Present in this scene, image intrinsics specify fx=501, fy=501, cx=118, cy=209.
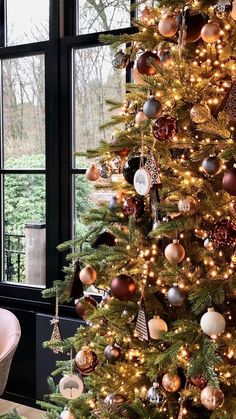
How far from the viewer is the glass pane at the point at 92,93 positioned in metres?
2.96

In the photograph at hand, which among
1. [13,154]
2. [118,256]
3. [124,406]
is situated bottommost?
[124,406]

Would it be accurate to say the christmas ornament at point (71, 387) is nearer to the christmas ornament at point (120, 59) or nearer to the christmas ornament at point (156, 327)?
the christmas ornament at point (156, 327)

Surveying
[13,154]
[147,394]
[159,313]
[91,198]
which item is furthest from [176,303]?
[13,154]

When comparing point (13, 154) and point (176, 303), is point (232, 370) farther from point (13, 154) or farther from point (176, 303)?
point (13, 154)

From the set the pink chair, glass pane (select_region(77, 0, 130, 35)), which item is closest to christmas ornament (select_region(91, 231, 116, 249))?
the pink chair

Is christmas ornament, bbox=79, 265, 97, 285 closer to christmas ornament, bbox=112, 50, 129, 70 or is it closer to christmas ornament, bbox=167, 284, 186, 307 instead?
christmas ornament, bbox=167, 284, 186, 307

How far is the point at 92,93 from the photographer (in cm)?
302

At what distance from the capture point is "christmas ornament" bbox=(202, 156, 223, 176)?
1.32 metres

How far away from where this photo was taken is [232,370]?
1.35m

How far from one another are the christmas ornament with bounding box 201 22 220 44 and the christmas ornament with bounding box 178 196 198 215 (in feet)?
1.50

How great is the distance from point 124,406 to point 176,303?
38 cm

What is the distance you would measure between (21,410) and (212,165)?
237 cm

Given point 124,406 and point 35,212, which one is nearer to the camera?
point 124,406

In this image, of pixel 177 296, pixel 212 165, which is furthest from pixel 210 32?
pixel 177 296
